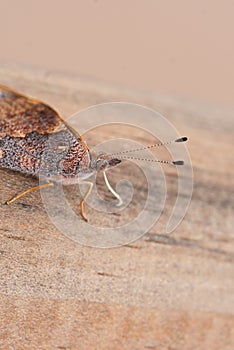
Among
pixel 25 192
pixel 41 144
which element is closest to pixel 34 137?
pixel 41 144

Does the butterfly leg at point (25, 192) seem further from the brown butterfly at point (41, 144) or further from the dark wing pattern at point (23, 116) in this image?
the dark wing pattern at point (23, 116)

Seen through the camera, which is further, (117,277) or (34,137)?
(34,137)

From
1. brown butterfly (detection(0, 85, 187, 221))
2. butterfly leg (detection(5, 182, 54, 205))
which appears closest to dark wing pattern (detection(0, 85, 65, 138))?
brown butterfly (detection(0, 85, 187, 221))

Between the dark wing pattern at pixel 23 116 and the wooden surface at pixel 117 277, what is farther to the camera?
the dark wing pattern at pixel 23 116

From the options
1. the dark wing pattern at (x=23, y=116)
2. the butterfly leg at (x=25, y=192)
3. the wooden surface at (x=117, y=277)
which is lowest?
the wooden surface at (x=117, y=277)

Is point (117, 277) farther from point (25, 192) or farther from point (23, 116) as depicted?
point (23, 116)

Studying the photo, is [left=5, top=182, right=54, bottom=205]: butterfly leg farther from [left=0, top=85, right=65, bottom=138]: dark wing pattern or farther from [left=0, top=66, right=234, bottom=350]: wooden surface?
[left=0, top=85, right=65, bottom=138]: dark wing pattern

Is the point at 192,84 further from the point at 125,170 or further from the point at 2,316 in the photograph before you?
the point at 2,316

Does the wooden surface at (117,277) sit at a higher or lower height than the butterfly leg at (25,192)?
lower

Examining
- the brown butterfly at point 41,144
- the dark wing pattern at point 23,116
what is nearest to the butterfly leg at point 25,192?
the brown butterfly at point 41,144
